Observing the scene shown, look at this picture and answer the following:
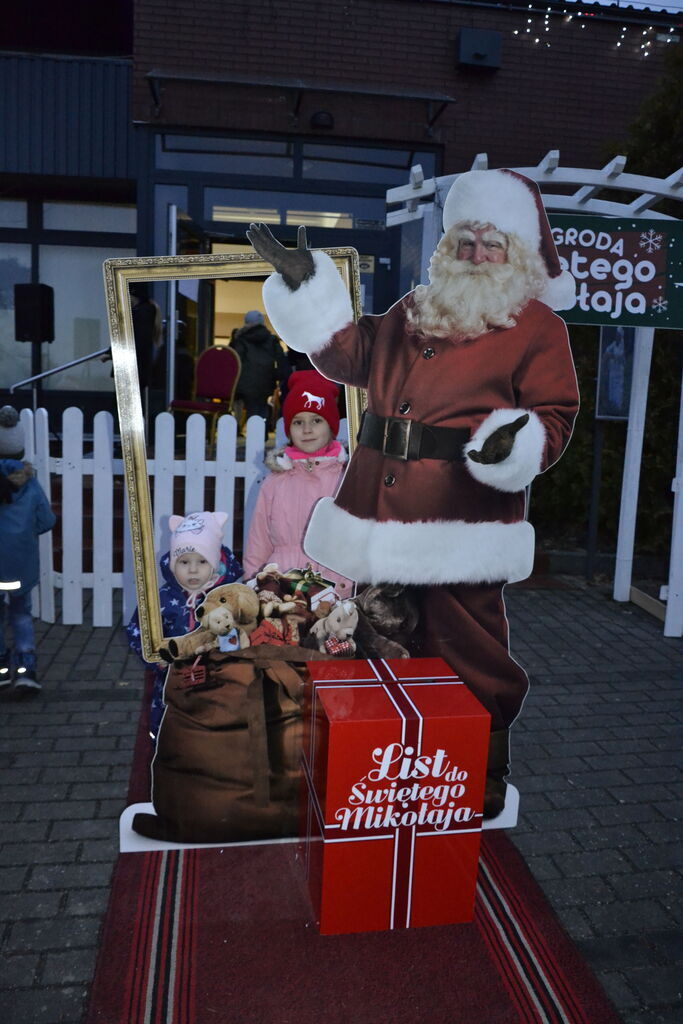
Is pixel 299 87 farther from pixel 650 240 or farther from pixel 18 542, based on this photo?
pixel 18 542

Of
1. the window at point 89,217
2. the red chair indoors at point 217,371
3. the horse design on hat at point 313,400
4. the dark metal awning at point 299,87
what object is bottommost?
the horse design on hat at point 313,400

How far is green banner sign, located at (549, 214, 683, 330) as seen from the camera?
18.5 feet

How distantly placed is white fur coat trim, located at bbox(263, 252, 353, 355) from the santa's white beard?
38 cm

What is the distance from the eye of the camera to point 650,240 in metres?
5.69

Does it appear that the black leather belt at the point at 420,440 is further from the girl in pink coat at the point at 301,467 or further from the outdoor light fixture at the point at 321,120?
the outdoor light fixture at the point at 321,120

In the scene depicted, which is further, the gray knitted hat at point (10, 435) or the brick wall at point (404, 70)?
the brick wall at point (404, 70)

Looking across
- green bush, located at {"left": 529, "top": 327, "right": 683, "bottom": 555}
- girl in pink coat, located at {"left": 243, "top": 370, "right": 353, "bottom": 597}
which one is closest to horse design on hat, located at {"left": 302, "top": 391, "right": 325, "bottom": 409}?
girl in pink coat, located at {"left": 243, "top": 370, "right": 353, "bottom": 597}

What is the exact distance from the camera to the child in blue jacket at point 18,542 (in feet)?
16.2

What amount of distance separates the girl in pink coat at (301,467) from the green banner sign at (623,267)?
9.18 feet

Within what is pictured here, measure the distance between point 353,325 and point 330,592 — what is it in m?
1.10

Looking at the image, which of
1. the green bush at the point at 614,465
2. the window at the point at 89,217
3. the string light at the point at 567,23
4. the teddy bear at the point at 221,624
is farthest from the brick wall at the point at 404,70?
the teddy bear at the point at 221,624

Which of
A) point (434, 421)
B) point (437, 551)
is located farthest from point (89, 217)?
point (437, 551)

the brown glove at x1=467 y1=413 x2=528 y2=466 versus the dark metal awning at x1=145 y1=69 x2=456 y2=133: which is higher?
the dark metal awning at x1=145 y1=69 x2=456 y2=133

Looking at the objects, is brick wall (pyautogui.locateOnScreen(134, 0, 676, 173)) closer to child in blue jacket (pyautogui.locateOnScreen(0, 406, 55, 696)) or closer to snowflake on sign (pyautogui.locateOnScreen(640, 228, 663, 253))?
snowflake on sign (pyautogui.locateOnScreen(640, 228, 663, 253))
